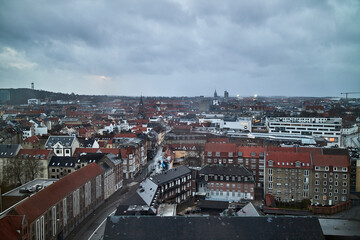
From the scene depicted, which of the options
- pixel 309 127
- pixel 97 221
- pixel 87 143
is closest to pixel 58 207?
pixel 97 221

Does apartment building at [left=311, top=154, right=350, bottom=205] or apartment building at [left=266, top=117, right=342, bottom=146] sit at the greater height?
apartment building at [left=266, top=117, right=342, bottom=146]

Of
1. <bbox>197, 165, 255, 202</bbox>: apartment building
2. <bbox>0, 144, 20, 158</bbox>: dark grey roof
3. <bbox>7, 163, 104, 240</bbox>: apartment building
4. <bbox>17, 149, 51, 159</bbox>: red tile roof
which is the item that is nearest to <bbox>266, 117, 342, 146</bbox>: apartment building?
<bbox>197, 165, 255, 202</bbox>: apartment building

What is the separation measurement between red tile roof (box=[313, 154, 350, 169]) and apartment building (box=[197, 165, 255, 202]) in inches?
198

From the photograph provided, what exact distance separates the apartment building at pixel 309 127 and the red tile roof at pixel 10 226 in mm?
39947

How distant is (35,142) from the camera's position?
32812 millimetres

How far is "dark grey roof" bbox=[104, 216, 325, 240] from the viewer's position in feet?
41.8

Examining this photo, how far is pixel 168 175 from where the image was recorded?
21875mm

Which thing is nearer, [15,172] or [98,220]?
[98,220]

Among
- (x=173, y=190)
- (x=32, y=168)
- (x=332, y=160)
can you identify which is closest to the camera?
(x=173, y=190)

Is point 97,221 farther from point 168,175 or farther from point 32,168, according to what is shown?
point 32,168

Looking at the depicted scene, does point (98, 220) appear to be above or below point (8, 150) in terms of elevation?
below

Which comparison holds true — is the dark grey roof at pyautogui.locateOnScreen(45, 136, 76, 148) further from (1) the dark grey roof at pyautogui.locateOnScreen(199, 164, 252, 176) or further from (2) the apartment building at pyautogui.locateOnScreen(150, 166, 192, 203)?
(1) the dark grey roof at pyautogui.locateOnScreen(199, 164, 252, 176)

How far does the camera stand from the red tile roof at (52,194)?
1391 cm

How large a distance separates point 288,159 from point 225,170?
16.1ft
